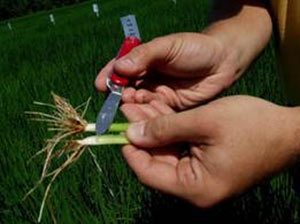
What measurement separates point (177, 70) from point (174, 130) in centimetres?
34

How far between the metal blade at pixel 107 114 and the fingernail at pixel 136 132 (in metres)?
0.07

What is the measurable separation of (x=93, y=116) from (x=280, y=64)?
0.97 metres

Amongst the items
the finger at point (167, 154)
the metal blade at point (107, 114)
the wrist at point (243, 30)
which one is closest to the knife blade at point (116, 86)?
the metal blade at point (107, 114)

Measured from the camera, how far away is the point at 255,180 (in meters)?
1.16

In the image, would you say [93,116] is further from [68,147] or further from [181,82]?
[68,147]

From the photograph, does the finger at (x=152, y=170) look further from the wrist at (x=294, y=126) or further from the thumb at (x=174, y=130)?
the wrist at (x=294, y=126)

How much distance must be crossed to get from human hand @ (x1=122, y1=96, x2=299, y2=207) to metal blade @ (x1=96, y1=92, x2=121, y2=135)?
77mm

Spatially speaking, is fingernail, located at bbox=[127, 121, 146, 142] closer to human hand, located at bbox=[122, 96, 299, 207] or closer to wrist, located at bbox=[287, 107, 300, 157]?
human hand, located at bbox=[122, 96, 299, 207]

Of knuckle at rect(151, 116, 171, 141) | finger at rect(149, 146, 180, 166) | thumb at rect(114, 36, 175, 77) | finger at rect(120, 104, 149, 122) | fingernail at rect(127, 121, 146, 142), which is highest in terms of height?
thumb at rect(114, 36, 175, 77)

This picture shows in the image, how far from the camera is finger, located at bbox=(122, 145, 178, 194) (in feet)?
3.91

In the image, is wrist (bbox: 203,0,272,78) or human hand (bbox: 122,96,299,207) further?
wrist (bbox: 203,0,272,78)

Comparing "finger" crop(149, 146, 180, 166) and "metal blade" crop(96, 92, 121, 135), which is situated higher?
"metal blade" crop(96, 92, 121, 135)

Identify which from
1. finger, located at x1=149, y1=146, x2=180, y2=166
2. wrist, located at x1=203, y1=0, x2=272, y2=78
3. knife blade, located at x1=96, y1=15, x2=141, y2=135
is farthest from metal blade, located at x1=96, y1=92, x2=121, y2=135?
wrist, located at x1=203, y1=0, x2=272, y2=78

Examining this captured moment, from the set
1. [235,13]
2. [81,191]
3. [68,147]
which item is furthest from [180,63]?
[81,191]
